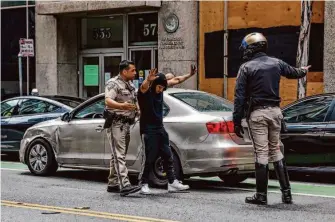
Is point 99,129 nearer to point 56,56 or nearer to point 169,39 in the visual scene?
point 169,39

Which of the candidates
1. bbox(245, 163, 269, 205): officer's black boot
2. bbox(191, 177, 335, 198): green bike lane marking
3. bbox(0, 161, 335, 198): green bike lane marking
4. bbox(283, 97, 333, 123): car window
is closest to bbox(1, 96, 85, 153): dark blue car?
bbox(0, 161, 335, 198): green bike lane marking

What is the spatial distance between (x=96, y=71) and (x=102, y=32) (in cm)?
128

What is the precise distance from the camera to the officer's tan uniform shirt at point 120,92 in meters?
A: 9.48

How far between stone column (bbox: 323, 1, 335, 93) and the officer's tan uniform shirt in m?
8.55

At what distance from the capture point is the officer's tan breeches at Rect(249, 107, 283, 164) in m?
8.36

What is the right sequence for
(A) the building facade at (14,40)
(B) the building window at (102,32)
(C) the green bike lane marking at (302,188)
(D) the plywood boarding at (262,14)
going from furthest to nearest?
(A) the building facade at (14,40) → (B) the building window at (102,32) → (D) the plywood boarding at (262,14) → (C) the green bike lane marking at (302,188)

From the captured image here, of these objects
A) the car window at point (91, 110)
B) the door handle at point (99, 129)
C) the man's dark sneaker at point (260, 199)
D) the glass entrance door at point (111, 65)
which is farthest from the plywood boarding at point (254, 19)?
the man's dark sneaker at point (260, 199)

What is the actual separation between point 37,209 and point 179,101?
9.67 feet

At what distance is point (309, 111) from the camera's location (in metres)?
11.1

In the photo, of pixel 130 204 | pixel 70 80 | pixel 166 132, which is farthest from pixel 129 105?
pixel 70 80

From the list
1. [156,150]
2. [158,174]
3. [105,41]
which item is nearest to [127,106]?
[156,150]

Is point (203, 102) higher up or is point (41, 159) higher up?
point (203, 102)

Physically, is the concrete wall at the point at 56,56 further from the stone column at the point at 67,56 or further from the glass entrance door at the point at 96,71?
the glass entrance door at the point at 96,71

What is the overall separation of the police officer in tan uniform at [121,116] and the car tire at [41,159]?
239 cm
